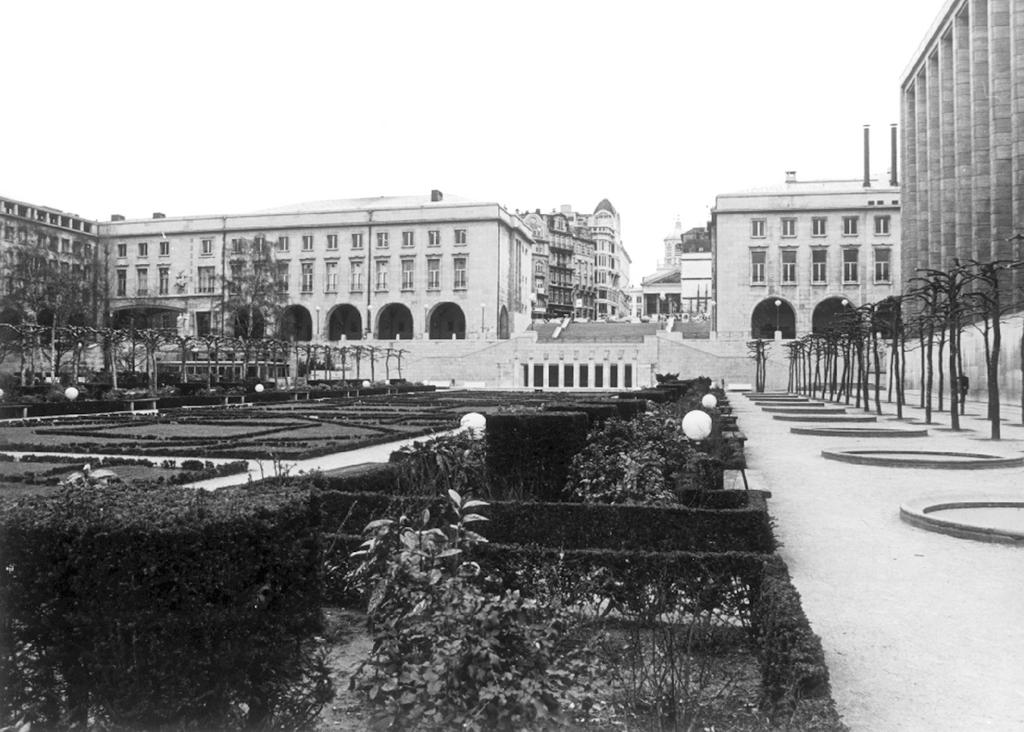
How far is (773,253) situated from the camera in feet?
240

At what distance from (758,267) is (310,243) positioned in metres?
40.6

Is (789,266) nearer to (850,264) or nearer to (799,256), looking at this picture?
(799,256)

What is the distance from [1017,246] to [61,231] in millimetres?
70586

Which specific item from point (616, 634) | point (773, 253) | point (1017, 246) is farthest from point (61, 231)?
point (616, 634)

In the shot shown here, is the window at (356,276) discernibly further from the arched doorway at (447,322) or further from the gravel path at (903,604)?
the gravel path at (903,604)

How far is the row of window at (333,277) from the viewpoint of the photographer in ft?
261

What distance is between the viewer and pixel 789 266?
7312 centimetres

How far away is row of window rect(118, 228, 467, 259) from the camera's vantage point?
79.4m

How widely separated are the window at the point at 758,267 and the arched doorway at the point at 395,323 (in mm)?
31457

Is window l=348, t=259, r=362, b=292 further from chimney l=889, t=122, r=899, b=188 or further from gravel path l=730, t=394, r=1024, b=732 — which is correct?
gravel path l=730, t=394, r=1024, b=732

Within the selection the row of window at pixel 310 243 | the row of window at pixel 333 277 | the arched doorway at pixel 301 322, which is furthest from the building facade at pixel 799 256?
the arched doorway at pixel 301 322

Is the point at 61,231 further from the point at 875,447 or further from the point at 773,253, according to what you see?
the point at 875,447

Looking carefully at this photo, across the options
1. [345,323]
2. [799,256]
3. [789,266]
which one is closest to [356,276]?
[345,323]

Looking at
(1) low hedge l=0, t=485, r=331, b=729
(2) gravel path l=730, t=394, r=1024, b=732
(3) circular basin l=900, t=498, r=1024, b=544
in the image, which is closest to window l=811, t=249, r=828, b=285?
(2) gravel path l=730, t=394, r=1024, b=732
